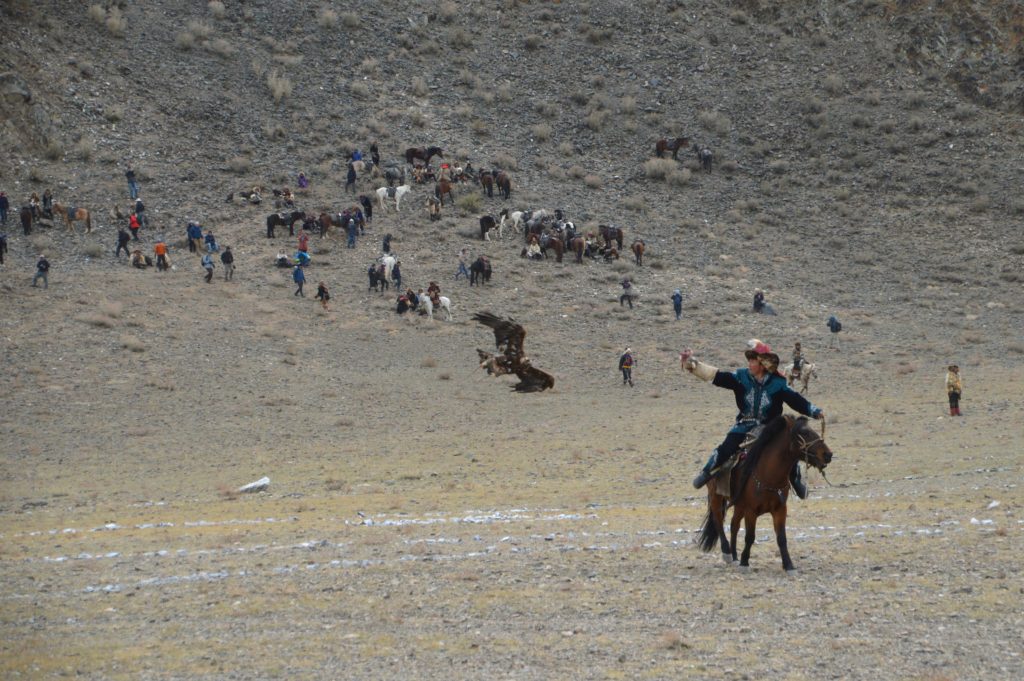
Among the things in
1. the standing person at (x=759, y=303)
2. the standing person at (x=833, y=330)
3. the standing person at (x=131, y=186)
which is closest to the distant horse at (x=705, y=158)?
the standing person at (x=759, y=303)

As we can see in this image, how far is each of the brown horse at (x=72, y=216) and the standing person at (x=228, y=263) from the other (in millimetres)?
5942

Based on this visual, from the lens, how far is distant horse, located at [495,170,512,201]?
2044 inches

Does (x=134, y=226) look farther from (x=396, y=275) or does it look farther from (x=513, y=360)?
(x=513, y=360)

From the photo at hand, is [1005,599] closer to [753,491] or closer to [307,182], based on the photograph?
[753,491]

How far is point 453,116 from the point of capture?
58656 mm

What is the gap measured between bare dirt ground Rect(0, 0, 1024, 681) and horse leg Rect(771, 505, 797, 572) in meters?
0.20

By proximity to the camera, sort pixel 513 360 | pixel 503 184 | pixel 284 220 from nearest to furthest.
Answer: pixel 513 360
pixel 284 220
pixel 503 184

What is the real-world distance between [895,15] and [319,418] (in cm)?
4552

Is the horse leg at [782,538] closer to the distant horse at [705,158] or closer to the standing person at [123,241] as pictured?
the standing person at [123,241]

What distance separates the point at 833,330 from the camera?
137 feet

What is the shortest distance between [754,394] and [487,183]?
39435 mm

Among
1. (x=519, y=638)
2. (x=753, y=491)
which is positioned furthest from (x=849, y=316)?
(x=519, y=638)

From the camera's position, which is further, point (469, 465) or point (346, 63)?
point (346, 63)

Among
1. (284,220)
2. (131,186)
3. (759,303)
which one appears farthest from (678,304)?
(131,186)
